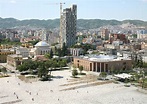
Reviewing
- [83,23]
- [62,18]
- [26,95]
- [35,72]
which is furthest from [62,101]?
[83,23]

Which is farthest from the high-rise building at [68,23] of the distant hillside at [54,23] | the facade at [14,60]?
the distant hillside at [54,23]

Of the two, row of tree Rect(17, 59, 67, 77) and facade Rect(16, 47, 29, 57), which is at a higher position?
facade Rect(16, 47, 29, 57)

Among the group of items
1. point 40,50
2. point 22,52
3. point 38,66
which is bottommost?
point 38,66

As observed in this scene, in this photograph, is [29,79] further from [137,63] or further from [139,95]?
[137,63]

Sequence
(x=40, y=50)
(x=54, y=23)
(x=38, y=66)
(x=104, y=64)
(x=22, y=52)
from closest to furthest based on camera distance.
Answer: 1. (x=38, y=66)
2. (x=104, y=64)
3. (x=22, y=52)
4. (x=40, y=50)
5. (x=54, y=23)

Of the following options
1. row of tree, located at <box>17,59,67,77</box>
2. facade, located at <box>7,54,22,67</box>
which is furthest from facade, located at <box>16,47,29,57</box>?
row of tree, located at <box>17,59,67,77</box>

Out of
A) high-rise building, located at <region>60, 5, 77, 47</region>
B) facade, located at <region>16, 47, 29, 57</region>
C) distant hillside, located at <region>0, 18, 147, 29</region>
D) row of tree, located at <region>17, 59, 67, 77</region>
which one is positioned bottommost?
row of tree, located at <region>17, 59, 67, 77</region>

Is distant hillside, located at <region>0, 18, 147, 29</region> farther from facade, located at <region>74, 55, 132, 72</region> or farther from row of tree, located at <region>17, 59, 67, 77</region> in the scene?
row of tree, located at <region>17, 59, 67, 77</region>

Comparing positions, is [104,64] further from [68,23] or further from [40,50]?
[68,23]

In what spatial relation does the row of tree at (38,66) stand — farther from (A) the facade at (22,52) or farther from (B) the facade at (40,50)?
(B) the facade at (40,50)

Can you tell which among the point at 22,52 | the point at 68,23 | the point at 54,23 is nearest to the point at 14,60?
the point at 22,52

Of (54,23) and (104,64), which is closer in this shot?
(104,64)
